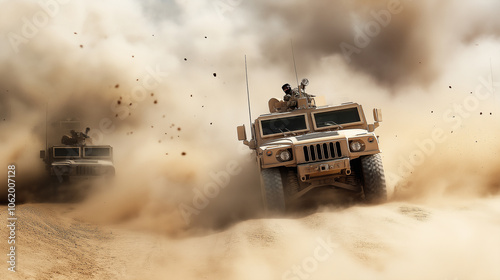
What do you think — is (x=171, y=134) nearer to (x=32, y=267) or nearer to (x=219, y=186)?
(x=219, y=186)

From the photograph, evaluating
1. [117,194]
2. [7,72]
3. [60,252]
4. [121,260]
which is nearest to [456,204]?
[121,260]

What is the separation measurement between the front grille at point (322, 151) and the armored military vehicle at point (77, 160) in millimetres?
7662

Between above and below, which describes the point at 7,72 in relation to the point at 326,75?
above

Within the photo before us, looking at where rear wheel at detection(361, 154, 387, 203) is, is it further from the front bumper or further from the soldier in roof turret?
the soldier in roof turret

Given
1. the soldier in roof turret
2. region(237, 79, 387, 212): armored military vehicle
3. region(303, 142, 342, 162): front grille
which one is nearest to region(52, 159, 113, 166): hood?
the soldier in roof turret

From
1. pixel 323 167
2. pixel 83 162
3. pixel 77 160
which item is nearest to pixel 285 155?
pixel 323 167

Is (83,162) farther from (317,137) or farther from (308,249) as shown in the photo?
(308,249)

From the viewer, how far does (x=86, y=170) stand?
45.8 ft

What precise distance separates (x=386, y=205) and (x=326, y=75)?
1055 cm

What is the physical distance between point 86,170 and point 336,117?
7623 mm

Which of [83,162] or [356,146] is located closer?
[356,146]

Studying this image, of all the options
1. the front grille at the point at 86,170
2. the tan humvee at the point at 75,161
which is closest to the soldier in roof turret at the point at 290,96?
the tan humvee at the point at 75,161

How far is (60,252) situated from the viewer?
6.69 meters

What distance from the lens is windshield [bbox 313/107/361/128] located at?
31.2 ft
